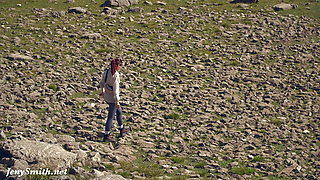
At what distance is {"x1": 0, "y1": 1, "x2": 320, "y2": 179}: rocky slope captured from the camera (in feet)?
61.1

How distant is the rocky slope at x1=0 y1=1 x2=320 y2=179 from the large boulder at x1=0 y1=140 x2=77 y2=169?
4 cm

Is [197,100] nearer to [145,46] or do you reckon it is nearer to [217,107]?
[217,107]

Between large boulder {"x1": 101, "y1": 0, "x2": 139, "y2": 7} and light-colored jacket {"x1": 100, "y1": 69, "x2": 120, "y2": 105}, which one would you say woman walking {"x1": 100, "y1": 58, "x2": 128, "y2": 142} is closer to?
light-colored jacket {"x1": 100, "y1": 69, "x2": 120, "y2": 105}

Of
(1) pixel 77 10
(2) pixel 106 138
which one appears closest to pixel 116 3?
(1) pixel 77 10

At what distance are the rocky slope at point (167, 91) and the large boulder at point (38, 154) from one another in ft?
0.13

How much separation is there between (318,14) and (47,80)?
2314 cm

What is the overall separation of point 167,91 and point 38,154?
11.1 meters

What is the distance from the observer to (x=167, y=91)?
26531mm

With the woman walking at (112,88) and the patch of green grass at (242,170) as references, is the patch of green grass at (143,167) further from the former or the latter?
the patch of green grass at (242,170)

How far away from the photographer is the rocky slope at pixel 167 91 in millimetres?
18609

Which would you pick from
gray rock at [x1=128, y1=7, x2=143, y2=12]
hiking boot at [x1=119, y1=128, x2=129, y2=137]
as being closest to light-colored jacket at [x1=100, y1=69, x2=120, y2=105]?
hiking boot at [x1=119, y1=128, x2=129, y2=137]

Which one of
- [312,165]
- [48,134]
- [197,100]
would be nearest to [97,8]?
[197,100]

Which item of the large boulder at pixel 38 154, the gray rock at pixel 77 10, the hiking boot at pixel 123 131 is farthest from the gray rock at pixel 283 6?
the large boulder at pixel 38 154

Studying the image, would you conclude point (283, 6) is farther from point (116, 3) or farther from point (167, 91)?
point (167, 91)
